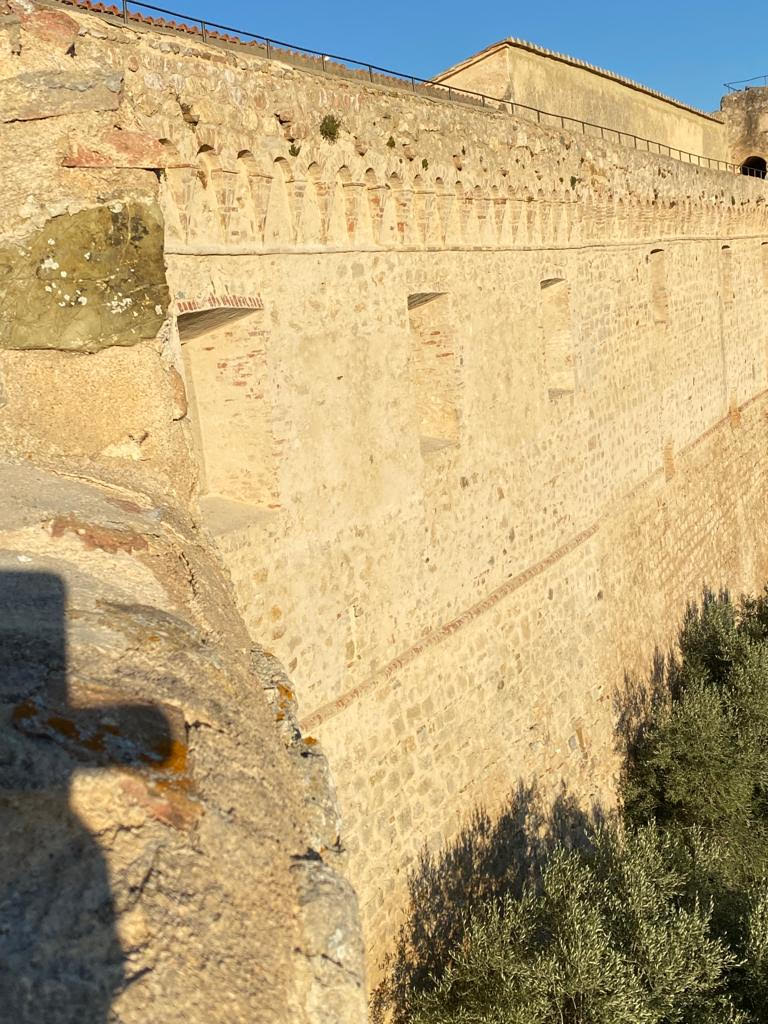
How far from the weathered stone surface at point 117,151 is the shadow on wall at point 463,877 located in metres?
4.87

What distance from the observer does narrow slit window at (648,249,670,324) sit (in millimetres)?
11078

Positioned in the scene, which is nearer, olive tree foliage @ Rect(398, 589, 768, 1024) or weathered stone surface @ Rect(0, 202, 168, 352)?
weathered stone surface @ Rect(0, 202, 168, 352)

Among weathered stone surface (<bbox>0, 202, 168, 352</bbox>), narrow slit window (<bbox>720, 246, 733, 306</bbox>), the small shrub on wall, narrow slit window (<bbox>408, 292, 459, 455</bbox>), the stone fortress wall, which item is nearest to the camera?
weathered stone surface (<bbox>0, 202, 168, 352</bbox>)

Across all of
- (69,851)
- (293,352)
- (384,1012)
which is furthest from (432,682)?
(69,851)

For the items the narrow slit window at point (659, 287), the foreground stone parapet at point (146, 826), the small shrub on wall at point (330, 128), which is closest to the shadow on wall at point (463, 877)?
the foreground stone parapet at point (146, 826)

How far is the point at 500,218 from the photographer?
295 inches

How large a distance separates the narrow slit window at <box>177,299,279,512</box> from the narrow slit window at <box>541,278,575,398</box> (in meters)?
4.07

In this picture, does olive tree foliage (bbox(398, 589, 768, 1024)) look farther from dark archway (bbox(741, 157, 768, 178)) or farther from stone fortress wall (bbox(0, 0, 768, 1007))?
dark archway (bbox(741, 157, 768, 178))

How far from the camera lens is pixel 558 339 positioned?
8.81 m

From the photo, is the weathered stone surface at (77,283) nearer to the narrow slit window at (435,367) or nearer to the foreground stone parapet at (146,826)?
the foreground stone parapet at (146,826)

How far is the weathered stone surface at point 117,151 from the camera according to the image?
12.3 ft

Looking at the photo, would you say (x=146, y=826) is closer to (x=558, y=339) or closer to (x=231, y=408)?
(x=231, y=408)

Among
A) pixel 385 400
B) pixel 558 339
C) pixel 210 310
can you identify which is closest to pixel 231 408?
pixel 210 310

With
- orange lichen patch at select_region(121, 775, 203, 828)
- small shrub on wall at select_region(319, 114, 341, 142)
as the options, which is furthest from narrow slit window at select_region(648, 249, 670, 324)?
orange lichen patch at select_region(121, 775, 203, 828)
